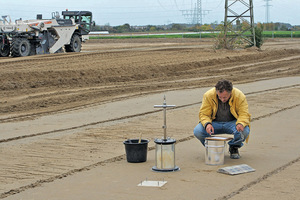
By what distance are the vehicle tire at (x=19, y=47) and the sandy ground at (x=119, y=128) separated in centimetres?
219

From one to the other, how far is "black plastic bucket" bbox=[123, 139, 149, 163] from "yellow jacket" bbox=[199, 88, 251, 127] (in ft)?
3.05

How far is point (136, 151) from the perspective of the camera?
816 centimetres

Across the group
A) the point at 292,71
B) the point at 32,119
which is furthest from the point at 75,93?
the point at 292,71

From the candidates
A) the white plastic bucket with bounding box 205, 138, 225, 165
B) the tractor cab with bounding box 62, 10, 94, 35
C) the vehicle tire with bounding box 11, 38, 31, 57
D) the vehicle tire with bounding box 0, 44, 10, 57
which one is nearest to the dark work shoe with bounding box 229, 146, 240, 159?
the white plastic bucket with bounding box 205, 138, 225, 165

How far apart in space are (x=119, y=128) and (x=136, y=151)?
2.94 metres

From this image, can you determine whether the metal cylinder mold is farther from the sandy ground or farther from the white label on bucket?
the white label on bucket

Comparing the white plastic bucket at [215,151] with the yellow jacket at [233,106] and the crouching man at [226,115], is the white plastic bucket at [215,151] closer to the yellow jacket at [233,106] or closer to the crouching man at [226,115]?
the crouching man at [226,115]

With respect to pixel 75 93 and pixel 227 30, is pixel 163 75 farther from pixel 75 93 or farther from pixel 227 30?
pixel 227 30

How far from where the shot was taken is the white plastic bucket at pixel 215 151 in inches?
313

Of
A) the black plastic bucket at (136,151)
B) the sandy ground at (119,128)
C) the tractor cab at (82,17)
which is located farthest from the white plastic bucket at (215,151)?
the tractor cab at (82,17)

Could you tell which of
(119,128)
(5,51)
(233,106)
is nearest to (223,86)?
(233,106)

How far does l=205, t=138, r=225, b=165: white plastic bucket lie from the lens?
7945mm

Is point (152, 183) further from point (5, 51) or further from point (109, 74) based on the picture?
point (5, 51)

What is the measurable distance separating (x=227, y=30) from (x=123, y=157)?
28.0m
